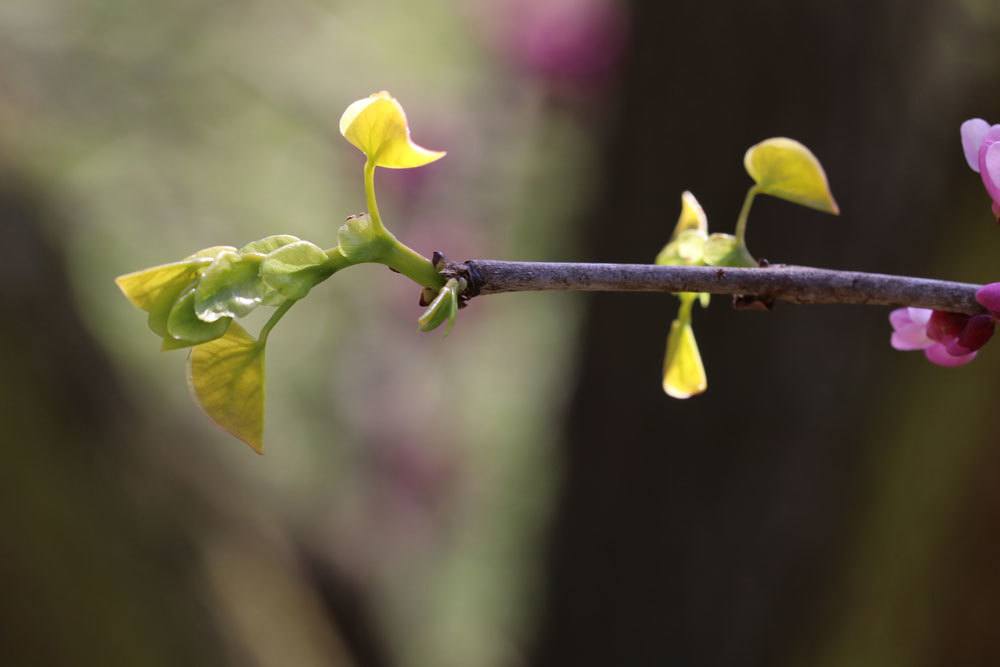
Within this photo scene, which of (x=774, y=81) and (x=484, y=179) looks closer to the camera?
(x=774, y=81)

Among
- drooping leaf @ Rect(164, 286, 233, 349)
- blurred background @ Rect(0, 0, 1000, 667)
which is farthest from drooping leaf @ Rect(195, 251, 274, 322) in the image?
blurred background @ Rect(0, 0, 1000, 667)

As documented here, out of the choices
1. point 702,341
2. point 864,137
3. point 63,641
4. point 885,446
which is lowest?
point 63,641

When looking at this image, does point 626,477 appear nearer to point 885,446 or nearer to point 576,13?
point 885,446

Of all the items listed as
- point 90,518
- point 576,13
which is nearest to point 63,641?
point 90,518

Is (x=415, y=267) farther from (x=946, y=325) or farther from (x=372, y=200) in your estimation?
(x=946, y=325)

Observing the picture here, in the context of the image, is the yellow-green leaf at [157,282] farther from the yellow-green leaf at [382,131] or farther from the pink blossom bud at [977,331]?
the pink blossom bud at [977,331]

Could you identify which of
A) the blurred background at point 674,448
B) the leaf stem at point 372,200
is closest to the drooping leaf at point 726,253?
the leaf stem at point 372,200

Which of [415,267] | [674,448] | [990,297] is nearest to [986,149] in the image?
[990,297]
